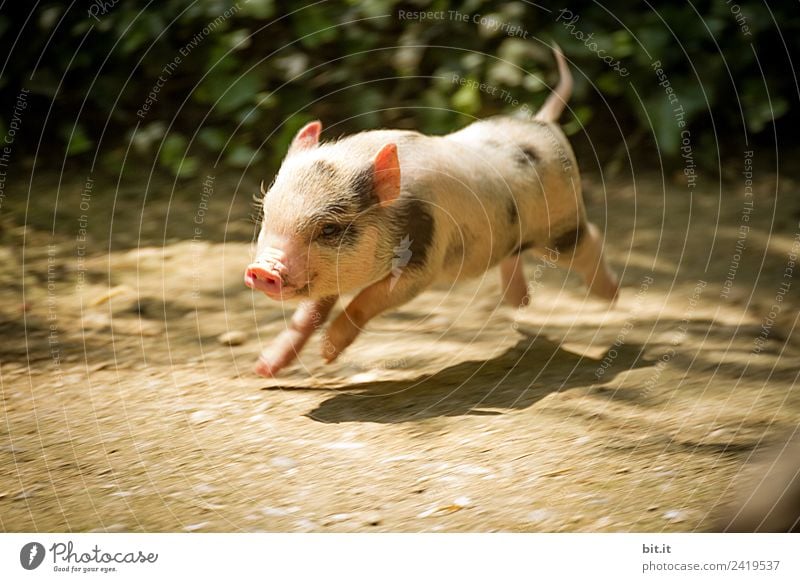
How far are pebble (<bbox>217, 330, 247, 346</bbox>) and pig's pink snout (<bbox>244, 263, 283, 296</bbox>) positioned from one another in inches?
31.2

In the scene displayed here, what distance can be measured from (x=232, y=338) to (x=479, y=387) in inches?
35.0

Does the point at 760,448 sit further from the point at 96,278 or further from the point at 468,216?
the point at 96,278

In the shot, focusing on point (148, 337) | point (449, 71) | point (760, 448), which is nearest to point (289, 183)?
point (148, 337)

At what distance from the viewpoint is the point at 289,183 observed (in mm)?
2434

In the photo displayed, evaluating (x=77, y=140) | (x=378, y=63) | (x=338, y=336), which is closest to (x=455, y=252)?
(x=338, y=336)

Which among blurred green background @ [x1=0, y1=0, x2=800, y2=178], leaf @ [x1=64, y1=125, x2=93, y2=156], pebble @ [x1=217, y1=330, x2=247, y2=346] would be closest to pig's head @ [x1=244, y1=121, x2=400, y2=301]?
pebble @ [x1=217, y1=330, x2=247, y2=346]

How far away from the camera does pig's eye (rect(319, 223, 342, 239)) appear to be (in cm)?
240

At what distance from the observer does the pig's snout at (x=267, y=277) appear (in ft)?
7.62

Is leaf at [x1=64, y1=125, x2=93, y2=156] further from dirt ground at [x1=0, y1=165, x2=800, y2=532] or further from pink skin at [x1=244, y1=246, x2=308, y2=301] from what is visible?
pink skin at [x1=244, y1=246, x2=308, y2=301]

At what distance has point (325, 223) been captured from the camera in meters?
2.40

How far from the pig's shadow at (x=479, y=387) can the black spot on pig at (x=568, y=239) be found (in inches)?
12.6

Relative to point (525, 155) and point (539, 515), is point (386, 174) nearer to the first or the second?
point (525, 155)

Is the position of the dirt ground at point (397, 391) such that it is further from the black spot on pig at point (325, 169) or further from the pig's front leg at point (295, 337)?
the black spot on pig at point (325, 169)

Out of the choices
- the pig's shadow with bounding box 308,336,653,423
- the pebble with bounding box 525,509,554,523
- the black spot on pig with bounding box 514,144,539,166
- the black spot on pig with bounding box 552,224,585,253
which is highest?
the black spot on pig with bounding box 514,144,539,166
